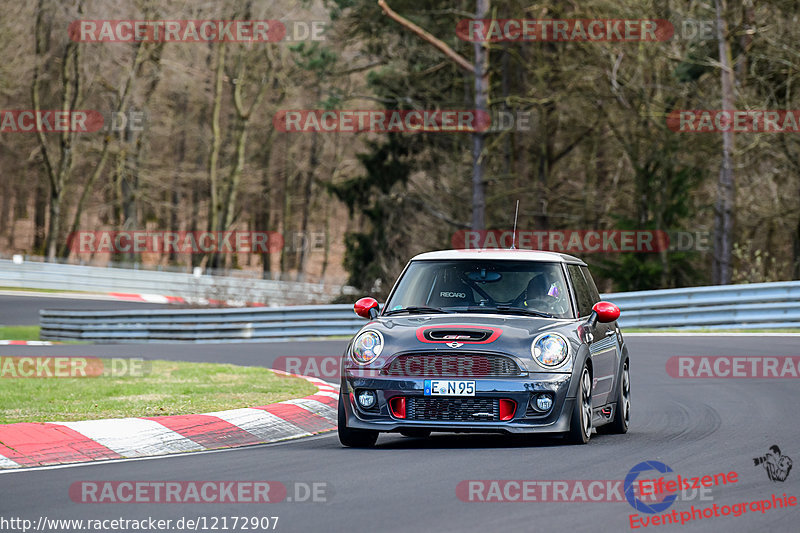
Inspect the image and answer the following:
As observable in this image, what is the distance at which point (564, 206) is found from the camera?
124ft

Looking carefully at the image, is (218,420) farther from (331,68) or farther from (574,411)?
(331,68)

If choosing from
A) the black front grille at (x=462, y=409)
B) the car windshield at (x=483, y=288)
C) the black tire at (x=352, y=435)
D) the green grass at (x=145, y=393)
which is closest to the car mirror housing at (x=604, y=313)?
the car windshield at (x=483, y=288)

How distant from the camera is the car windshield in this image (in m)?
9.82

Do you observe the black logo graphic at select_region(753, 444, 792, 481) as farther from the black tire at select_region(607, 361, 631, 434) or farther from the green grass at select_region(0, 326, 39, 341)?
the green grass at select_region(0, 326, 39, 341)

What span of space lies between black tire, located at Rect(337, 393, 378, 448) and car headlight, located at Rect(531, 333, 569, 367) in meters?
1.39

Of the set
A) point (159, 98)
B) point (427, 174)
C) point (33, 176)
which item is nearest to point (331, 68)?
point (427, 174)

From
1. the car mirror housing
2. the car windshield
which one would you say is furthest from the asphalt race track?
the car windshield

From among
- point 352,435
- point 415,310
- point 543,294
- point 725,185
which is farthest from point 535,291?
point 725,185

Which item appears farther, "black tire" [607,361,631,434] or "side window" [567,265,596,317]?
"black tire" [607,361,631,434]

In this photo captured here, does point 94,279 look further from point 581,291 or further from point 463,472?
point 463,472

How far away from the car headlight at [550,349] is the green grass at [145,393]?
3460 millimetres

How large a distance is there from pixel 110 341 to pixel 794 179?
18.9 metres

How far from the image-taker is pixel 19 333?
32.7 meters

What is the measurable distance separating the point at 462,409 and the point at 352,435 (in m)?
0.95
